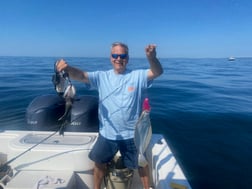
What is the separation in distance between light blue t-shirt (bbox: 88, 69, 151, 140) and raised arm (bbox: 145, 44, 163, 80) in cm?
8

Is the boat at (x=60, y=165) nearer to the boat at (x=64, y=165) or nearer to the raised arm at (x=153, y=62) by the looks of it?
the boat at (x=64, y=165)

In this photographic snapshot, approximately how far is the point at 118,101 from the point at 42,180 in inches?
47.4

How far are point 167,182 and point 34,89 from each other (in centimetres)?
816

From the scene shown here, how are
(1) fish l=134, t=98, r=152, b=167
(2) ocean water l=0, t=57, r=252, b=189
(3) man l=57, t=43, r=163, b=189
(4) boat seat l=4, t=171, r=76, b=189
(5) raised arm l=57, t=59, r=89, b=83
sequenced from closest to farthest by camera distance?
(1) fish l=134, t=98, r=152, b=167 → (5) raised arm l=57, t=59, r=89, b=83 → (4) boat seat l=4, t=171, r=76, b=189 → (3) man l=57, t=43, r=163, b=189 → (2) ocean water l=0, t=57, r=252, b=189

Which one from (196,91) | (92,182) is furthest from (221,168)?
(196,91)

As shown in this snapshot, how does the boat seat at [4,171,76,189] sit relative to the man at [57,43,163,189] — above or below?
below

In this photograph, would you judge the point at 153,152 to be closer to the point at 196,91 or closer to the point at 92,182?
the point at 92,182

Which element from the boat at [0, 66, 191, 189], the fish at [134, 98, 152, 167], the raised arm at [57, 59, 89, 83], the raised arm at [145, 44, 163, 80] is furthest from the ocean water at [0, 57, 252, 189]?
the raised arm at [57, 59, 89, 83]

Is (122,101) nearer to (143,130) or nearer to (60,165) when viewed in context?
(143,130)

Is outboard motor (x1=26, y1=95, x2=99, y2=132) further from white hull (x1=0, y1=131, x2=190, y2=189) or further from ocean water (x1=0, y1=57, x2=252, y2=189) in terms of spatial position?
ocean water (x1=0, y1=57, x2=252, y2=189)

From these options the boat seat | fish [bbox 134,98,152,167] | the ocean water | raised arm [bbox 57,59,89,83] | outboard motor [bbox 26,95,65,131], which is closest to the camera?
fish [bbox 134,98,152,167]

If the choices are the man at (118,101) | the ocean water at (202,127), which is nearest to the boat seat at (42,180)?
the man at (118,101)

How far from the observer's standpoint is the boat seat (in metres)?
2.33

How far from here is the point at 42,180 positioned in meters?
2.41
